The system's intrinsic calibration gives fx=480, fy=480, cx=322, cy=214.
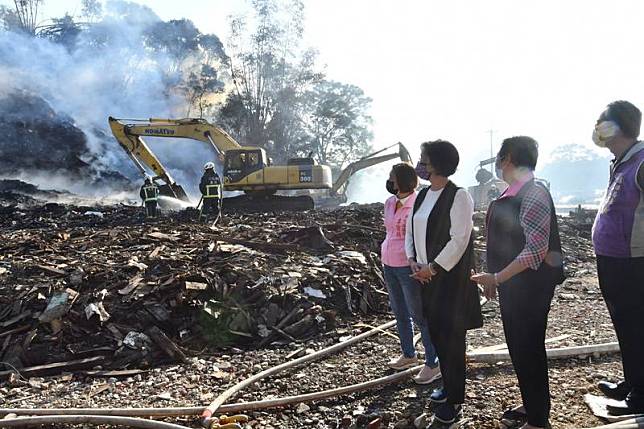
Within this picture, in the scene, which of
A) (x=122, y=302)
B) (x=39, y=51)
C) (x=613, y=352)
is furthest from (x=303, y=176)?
(x=39, y=51)

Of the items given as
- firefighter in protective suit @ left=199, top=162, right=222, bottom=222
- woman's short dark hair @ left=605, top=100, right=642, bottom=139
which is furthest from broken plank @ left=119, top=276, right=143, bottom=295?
firefighter in protective suit @ left=199, top=162, right=222, bottom=222

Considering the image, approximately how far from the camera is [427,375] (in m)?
3.62

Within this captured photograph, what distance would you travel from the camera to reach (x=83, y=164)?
27234 millimetres

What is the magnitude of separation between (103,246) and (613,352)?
7501mm

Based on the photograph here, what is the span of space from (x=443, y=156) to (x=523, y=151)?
49 centimetres

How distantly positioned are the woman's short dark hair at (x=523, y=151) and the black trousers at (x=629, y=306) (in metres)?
0.85

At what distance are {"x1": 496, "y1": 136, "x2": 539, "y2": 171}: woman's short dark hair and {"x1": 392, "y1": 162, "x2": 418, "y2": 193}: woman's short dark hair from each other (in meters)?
1.06

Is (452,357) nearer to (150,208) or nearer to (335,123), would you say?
(150,208)

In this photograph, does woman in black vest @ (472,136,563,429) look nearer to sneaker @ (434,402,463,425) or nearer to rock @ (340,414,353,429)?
sneaker @ (434,402,463,425)

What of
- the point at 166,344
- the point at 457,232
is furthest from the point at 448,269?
the point at 166,344

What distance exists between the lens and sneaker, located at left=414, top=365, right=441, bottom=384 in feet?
11.9

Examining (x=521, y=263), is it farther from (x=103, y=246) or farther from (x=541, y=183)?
(x=103, y=246)

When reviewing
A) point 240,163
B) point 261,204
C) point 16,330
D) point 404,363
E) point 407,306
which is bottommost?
point 404,363

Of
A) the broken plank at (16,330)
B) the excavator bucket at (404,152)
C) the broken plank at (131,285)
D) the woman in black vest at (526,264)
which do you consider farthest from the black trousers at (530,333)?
the excavator bucket at (404,152)
